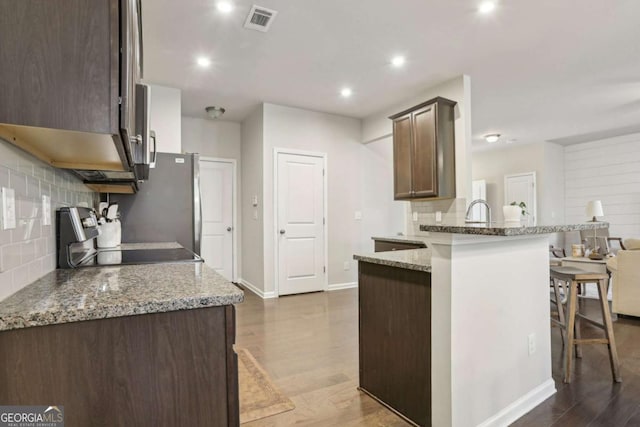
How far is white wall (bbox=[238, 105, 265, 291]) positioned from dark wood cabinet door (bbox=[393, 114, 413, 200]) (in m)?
1.79

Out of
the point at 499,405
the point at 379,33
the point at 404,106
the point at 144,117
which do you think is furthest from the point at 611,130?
the point at 144,117

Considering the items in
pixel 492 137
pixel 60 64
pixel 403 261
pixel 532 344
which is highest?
pixel 492 137

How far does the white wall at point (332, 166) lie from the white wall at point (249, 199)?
0.36 ft

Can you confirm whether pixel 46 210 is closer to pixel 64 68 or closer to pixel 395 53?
pixel 64 68

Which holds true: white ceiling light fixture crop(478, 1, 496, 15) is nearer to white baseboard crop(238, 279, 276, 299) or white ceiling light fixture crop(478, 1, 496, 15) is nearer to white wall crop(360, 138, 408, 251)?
white wall crop(360, 138, 408, 251)

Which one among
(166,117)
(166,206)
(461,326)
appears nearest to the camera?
(461,326)

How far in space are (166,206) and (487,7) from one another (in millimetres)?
3073

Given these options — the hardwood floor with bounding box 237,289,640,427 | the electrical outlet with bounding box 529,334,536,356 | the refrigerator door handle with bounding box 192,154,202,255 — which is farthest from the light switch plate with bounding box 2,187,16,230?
the electrical outlet with bounding box 529,334,536,356

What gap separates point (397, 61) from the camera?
342 cm

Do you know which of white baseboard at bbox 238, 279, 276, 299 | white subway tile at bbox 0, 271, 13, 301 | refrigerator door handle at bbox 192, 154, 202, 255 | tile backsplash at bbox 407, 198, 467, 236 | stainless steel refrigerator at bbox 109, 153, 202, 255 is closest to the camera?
white subway tile at bbox 0, 271, 13, 301

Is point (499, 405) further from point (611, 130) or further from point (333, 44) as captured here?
point (611, 130)

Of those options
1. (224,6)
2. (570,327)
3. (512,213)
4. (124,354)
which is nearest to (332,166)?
(224,6)

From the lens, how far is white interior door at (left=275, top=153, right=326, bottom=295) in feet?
15.8

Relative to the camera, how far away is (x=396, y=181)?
14.5 feet
